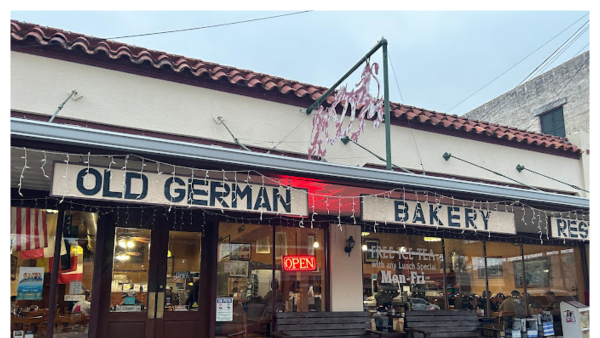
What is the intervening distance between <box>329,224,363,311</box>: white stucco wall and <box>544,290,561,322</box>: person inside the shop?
5997 mm

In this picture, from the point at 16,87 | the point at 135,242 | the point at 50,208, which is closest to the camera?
the point at 16,87

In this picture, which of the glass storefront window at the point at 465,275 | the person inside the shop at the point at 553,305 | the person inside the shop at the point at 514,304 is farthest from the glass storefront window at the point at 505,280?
the person inside the shop at the point at 553,305

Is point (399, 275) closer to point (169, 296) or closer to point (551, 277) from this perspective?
point (551, 277)

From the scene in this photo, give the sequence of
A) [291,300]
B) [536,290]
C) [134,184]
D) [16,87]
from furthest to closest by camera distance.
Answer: [536,290], [291,300], [16,87], [134,184]

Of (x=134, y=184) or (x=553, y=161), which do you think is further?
(x=553, y=161)

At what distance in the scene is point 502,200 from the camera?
921 centimetres

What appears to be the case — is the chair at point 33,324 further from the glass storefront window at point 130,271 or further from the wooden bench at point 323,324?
the wooden bench at point 323,324

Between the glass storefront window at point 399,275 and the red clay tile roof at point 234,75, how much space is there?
9.44ft

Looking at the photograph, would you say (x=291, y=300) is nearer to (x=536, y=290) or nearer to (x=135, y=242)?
(x=135, y=242)

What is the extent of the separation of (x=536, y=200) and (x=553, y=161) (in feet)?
16.9

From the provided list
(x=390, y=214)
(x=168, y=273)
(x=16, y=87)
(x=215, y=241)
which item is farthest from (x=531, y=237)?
(x=16, y=87)

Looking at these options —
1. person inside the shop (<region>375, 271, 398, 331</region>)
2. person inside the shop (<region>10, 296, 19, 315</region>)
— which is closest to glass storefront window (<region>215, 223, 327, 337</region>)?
person inside the shop (<region>375, 271, 398, 331</region>)

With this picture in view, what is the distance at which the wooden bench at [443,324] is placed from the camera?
418 inches

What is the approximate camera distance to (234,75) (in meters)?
9.97
